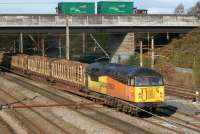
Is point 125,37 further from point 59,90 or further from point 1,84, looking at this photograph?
point 59,90

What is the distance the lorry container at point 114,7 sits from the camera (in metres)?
81.8

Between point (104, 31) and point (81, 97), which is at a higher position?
point (104, 31)

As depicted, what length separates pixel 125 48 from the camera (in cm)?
7906

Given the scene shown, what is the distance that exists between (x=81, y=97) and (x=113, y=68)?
25.7 feet

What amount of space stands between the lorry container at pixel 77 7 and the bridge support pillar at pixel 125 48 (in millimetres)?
6997

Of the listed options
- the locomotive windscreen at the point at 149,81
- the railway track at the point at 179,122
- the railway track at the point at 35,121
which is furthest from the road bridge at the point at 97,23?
the locomotive windscreen at the point at 149,81

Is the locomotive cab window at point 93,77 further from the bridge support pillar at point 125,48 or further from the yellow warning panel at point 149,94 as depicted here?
the bridge support pillar at point 125,48

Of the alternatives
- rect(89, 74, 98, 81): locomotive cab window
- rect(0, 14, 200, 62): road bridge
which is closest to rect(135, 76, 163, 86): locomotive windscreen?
rect(89, 74, 98, 81): locomotive cab window

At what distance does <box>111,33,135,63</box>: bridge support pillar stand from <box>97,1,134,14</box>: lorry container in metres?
5.62

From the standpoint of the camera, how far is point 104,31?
74375 mm

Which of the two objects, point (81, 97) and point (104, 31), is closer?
point (81, 97)

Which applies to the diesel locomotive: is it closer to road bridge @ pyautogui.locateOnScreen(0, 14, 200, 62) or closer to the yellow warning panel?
the yellow warning panel

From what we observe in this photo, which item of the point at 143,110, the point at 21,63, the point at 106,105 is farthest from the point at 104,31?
the point at 143,110

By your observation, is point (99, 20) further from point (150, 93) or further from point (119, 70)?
point (150, 93)
